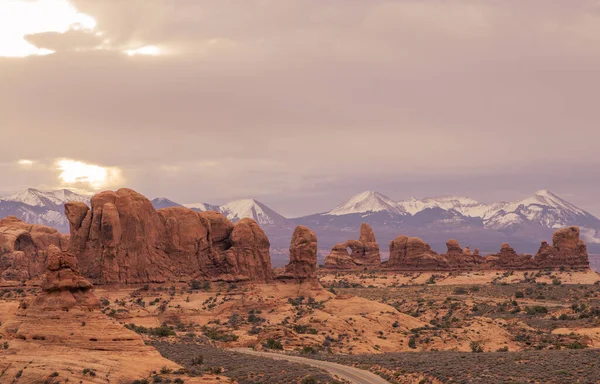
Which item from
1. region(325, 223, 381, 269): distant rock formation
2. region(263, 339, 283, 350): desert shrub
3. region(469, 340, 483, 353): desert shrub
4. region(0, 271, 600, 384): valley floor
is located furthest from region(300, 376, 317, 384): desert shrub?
region(325, 223, 381, 269): distant rock formation

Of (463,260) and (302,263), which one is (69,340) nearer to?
(302,263)

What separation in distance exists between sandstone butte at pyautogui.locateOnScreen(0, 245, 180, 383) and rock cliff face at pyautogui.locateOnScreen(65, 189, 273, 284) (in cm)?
3581

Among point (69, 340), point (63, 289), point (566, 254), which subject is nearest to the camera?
point (69, 340)

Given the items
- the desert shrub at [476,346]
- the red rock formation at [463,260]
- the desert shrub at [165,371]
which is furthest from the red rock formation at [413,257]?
the desert shrub at [165,371]

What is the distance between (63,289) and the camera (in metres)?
50.0

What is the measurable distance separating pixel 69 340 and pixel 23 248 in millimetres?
79327

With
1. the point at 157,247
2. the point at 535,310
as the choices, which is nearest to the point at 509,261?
the point at 535,310

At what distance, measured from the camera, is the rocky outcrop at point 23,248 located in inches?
4353

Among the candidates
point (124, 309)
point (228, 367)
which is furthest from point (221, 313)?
point (228, 367)

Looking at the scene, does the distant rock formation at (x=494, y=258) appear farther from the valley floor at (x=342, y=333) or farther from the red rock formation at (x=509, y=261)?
the valley floor at (x=342, y=333)

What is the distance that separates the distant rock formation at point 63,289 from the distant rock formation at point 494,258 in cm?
11504

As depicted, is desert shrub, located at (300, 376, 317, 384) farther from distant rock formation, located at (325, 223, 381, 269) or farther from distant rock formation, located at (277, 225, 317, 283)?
distant rock formation, located at (325, 223, 381, 269)

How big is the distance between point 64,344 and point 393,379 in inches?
848

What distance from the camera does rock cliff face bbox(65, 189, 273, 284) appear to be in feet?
288
